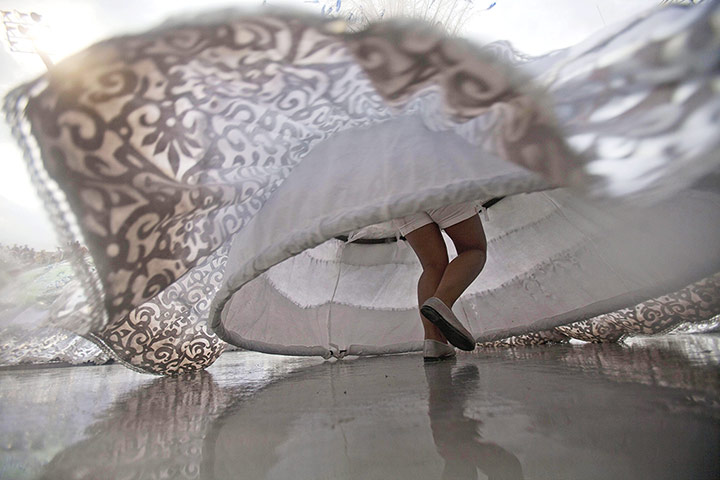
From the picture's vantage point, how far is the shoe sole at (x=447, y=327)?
103 centimetres

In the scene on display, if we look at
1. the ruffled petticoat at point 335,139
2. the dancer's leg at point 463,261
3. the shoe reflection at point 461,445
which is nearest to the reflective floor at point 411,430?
the shoe reflection at point 461,445

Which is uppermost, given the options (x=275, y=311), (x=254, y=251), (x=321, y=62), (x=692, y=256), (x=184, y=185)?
(x=321, y=62)

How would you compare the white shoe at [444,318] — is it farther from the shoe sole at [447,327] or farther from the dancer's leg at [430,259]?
the dancer's leg at [430,259]

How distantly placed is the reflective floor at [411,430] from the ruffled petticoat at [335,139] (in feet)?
0.72

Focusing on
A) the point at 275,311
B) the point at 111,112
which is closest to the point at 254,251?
the point at 111,112

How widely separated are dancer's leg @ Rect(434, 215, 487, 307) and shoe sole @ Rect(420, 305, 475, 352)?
72 mm

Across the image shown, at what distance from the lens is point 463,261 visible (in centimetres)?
115

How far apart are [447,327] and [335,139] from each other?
1.72 feet

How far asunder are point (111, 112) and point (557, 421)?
68cm

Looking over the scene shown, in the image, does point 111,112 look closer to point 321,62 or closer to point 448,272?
point 321,62

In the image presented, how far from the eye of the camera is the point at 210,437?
0.47m

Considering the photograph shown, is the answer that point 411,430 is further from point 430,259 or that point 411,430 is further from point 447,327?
point 430,259

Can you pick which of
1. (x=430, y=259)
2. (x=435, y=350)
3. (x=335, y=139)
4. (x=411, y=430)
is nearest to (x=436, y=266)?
(x=430, y=259)

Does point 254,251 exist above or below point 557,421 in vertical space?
above
